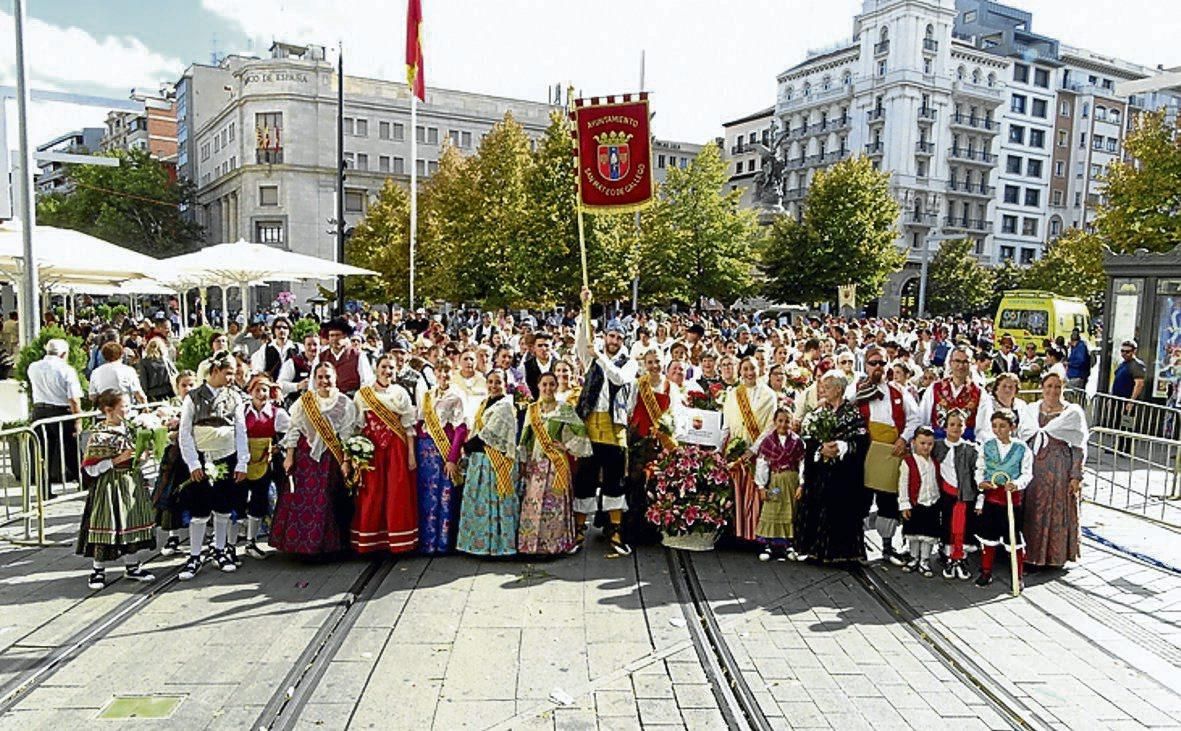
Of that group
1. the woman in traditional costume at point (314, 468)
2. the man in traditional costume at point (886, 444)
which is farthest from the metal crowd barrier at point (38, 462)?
the man in traditional costume at point (886, 444)

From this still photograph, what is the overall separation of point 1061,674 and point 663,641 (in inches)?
111

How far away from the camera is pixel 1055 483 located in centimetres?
794

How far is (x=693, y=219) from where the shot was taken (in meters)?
38.4

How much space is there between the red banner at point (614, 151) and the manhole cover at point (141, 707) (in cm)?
657

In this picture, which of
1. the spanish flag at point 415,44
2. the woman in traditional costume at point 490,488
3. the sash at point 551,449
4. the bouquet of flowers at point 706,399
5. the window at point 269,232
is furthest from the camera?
the window at point 269,232

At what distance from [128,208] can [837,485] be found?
2864 inches

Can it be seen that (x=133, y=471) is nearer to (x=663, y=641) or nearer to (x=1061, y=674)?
(x=663, y=641)

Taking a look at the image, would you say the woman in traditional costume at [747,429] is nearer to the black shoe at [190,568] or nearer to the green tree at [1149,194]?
the black shoe at [190,568]

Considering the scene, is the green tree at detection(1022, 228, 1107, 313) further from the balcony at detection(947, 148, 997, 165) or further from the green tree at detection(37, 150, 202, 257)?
the green tree at detection(37, 150, 202, 257)

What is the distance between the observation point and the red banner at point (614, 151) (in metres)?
9.88

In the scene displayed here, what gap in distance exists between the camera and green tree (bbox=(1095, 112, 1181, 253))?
24.8m

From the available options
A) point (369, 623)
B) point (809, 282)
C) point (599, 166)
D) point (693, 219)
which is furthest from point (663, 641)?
point (809, 282)

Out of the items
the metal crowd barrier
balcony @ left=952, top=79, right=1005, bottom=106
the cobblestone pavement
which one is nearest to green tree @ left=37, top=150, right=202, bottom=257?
the metal crowd barrier

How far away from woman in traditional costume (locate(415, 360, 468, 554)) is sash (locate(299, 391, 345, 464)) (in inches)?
29.4
